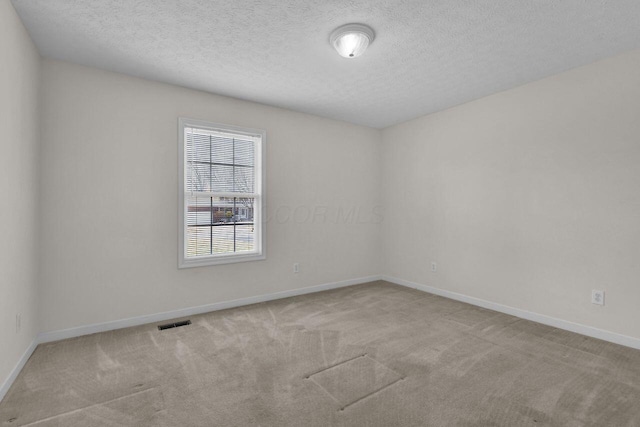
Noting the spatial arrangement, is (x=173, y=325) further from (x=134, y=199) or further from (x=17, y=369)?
(x=134, y=199)

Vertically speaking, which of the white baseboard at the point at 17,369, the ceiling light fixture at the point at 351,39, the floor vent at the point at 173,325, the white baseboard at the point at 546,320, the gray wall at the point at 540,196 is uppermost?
the ceiling light fixture at the point at 351,39

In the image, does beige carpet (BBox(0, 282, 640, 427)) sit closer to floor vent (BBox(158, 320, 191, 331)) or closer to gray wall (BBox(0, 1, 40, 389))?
floor vent (BBox(158, 320, 191, 331))

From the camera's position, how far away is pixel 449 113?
13.8ft

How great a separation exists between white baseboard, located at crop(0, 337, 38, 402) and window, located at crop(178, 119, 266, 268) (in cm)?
133

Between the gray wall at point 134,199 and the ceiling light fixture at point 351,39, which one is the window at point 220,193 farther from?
the ceiling light fixture at point 351,39

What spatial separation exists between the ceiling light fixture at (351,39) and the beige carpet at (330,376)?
253 centimetres

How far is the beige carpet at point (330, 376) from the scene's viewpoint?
182cm

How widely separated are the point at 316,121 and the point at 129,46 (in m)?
2.50

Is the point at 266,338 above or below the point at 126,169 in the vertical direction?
below

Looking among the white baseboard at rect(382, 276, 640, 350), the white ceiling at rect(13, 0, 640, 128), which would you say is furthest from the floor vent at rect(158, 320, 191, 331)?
the white baseboard at rect(382, 276, 640, 350)

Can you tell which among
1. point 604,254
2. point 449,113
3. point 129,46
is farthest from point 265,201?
point 604,254

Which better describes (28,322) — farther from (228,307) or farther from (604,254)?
(604,254)

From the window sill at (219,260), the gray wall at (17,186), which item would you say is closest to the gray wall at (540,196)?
the window sill at (219,260)

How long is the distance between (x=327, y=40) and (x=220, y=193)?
83.5 inches
